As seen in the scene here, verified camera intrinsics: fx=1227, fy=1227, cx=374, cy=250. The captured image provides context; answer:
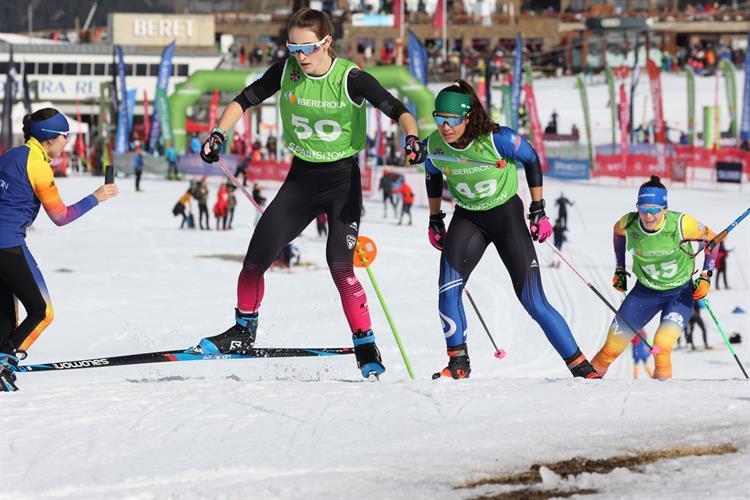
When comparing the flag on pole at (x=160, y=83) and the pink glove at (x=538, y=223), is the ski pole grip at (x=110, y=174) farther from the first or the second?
the flag on pole at (x=160, y=83)

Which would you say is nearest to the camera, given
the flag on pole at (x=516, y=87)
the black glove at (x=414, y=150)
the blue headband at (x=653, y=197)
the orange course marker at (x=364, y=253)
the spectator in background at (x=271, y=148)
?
the black glove at (x=414, y=150)

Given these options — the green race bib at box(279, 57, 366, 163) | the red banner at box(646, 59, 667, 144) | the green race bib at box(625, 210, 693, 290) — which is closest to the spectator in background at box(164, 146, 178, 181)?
the red banner at box(646, 59, 667, 144)

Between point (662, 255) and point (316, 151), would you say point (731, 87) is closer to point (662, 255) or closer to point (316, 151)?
point (662, 255)

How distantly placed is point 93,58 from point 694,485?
2753 inches

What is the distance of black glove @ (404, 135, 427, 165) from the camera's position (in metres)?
6.26

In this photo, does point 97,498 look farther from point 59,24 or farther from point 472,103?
point 59,24

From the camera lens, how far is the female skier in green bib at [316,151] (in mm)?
6680

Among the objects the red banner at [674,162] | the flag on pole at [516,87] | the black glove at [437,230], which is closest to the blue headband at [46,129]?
the black glove at [437,230]

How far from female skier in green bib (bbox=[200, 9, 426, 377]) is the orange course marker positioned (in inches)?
16.6

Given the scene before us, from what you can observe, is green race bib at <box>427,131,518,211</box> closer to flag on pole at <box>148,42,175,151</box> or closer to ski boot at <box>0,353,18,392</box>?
ski boot at <box>0,353,18,392</box>

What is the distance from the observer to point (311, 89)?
6691 millimetres

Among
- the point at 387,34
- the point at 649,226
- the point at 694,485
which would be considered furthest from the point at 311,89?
the point at 387,34

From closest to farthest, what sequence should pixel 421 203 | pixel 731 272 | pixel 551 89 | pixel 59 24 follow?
pixel 731 272 → pixel 421 203 → pixel 551 89 → pixel 59 24

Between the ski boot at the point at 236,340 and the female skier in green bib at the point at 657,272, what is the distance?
232 centimetres
